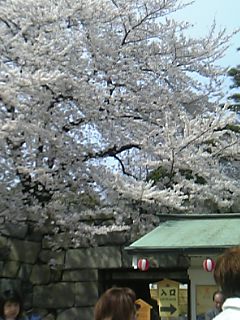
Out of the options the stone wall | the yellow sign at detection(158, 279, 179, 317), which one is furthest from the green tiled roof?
the stone wall

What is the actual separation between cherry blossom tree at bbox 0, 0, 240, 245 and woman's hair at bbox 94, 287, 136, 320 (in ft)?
17.6

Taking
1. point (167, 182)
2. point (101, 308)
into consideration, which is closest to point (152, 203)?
point (167, 182)

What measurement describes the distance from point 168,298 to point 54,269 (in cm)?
385

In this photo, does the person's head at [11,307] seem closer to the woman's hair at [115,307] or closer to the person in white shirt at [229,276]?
the woman's hair at [115,307]

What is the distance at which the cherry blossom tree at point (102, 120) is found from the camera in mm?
9094

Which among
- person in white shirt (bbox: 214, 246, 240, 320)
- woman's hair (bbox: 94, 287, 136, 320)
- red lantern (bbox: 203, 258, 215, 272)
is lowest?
red lantern (bbox: 203, 258, 215, 272)

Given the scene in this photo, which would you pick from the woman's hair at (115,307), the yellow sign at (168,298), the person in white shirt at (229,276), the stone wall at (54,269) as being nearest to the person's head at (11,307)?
the woman's hair at (115,307)

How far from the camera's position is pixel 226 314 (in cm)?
209

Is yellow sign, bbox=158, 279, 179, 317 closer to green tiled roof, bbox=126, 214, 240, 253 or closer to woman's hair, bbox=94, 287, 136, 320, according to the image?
green tiled roof, bbox=126, 214, 240, 253

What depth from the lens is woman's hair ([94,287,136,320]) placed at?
3053mm

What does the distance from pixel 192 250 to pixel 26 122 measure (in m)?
3.00

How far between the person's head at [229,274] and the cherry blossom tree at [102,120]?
20.3 ft

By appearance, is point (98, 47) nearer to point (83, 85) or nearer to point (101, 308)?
point (83, 85)

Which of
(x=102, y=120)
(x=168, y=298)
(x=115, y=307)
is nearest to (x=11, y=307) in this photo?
(x=115, y=307)
